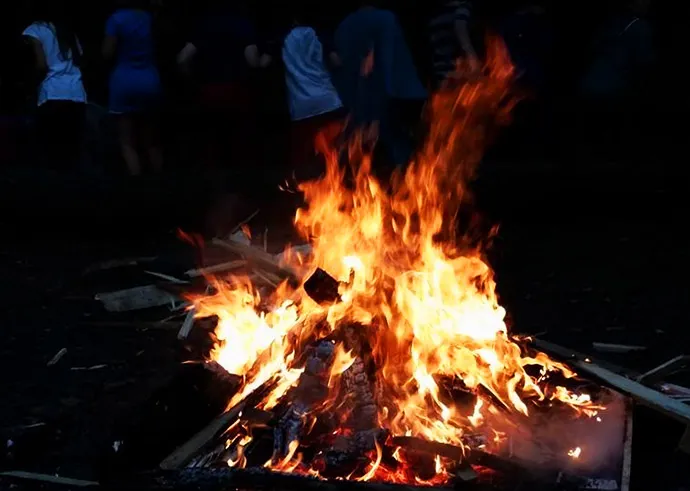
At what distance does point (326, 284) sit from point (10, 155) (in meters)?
7.08

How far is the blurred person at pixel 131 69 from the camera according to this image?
9.06 m

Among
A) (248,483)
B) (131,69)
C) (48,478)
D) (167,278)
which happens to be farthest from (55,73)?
(248,483)

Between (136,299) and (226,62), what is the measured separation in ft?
11.1

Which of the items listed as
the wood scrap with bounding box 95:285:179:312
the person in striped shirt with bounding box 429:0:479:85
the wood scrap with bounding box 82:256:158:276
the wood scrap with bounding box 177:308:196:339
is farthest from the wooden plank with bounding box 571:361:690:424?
the person in striped shirt with bounding box 429:0:479:85

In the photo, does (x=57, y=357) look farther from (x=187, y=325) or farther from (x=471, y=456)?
(x=471, y=456)

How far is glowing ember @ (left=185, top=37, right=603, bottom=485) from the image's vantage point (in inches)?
169

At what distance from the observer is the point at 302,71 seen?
9383 millimetres

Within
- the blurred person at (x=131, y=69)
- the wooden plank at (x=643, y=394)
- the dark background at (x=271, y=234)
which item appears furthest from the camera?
the blurred person at (x=131, y=69)

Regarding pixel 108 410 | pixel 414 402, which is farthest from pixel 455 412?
pixel 108 410

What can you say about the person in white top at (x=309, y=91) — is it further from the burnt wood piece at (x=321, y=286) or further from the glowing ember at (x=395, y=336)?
the burnt wood piece at (x=321, y=286)

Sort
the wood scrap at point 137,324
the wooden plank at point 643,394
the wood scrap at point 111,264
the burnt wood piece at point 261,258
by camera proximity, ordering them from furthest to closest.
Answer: the wood scrap at point 111,264 → the wood scrap at point 137,324 → the burnt wood piece at point 261,258 → the wooden plank at point 643,394

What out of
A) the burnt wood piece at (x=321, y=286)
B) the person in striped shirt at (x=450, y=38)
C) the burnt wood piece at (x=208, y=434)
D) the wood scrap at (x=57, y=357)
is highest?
the person in striped shirt at (x=450, y=38)

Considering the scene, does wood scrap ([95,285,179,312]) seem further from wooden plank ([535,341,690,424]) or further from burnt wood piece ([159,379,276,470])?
wooden plank ([535,341,690,424])

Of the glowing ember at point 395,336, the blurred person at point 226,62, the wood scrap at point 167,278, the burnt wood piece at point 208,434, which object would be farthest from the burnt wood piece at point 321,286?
the blurred person at point 226,62
